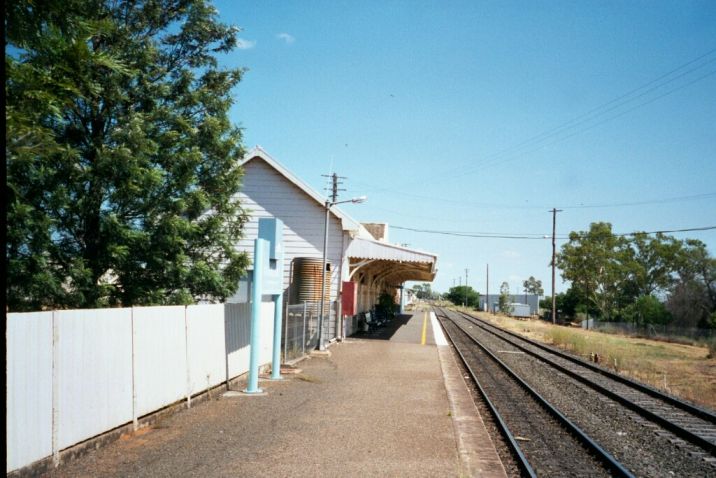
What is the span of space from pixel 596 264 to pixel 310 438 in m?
68.3

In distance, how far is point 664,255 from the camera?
74562mm

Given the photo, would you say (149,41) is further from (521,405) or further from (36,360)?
(521,405)

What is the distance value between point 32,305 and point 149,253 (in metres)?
2.49

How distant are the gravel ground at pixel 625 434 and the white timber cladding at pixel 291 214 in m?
10.5

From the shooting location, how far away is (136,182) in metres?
11.6

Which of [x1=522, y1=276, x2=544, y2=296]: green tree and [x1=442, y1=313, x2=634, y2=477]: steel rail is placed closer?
[x1=442, y1=313, x2=634, y2=477]: steel rail

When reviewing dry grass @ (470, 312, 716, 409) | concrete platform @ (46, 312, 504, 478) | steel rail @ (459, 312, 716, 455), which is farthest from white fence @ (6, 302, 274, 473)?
dry grass @ (470, 312, 716, 409)

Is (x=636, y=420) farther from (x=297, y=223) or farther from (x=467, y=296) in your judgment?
(x=467, y=296)

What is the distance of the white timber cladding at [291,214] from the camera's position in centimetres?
2314

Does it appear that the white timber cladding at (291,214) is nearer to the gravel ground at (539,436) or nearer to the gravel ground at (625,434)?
the gravel ground at (539,436)

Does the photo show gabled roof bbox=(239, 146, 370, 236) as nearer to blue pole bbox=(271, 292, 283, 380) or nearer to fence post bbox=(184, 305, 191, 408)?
blue pole bbox=(271, 292, 283, 380)

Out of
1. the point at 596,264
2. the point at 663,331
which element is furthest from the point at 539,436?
the point at 596,264

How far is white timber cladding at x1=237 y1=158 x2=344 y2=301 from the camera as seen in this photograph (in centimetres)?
2314

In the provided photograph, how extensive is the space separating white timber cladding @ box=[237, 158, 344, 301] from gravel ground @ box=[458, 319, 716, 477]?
34.3ft
